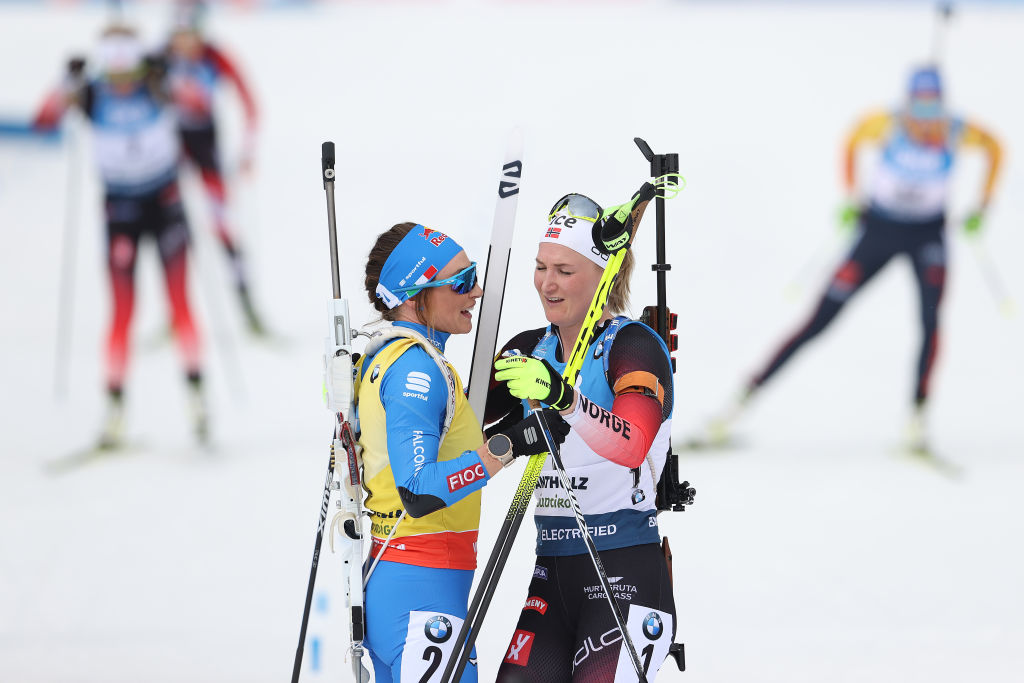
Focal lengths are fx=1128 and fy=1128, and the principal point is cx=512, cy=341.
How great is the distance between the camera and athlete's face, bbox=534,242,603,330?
3367 mm

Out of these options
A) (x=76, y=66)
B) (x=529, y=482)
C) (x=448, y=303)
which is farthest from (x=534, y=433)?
(x=76, y=66)

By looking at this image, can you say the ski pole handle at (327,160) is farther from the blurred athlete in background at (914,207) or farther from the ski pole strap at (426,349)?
the blurred athlete in background at (914,207)

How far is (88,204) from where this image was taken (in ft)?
37.8

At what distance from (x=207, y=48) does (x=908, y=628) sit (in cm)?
756

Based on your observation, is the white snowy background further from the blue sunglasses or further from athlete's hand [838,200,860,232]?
the blue sunglasses

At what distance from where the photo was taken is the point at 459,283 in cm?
327

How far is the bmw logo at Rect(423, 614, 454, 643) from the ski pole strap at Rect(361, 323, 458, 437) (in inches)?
20.2

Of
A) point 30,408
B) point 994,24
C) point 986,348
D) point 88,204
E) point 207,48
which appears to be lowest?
point 30,408

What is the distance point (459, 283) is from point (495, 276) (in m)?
0.32

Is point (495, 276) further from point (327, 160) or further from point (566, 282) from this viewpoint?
point (327, 160)

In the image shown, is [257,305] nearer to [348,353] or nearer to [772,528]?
[772,528]

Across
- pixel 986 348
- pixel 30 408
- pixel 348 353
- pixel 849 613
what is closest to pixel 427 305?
pixel 348 353

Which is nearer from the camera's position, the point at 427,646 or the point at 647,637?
the point at 427,646

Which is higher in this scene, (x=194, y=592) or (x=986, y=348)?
(x=986, y=348)
